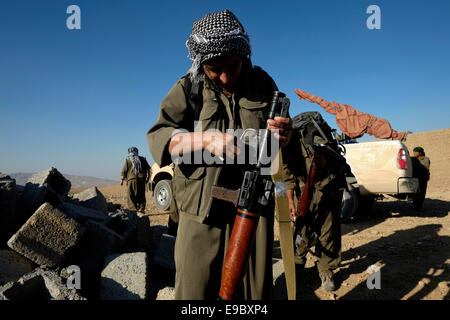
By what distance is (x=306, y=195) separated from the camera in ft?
11.5

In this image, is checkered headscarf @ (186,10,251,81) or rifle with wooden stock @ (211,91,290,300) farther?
checkered headscarf @ (186,10,251,81)

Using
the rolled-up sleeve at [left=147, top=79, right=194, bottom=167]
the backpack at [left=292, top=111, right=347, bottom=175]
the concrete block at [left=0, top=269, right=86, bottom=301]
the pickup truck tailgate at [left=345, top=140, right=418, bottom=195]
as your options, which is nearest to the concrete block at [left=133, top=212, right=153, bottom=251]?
the concrete block at [left=0, top=269, right=86, bottom=301]

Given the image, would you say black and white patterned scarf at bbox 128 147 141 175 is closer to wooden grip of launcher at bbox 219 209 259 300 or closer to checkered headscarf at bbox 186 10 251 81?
checkered headscarf at bbox 186 10 251 81

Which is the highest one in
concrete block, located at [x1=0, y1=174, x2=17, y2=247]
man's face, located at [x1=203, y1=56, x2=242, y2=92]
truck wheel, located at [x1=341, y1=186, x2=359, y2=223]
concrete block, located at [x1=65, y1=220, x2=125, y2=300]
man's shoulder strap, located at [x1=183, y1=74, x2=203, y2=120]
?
man's face, located at [x1=203, y1=56, x2=242, y2=92]

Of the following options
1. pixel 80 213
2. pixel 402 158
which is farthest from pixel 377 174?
pixel 80 213

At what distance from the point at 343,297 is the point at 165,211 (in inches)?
271

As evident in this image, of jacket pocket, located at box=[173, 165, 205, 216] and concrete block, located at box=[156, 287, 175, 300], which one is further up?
jacket pocket, located at box=[173, 165, 205, 216]

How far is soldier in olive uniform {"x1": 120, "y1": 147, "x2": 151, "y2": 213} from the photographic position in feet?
28.3

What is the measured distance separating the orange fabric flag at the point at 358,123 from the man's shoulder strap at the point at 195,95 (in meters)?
11.2

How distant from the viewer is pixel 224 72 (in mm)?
1538

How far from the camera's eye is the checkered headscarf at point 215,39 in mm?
1479

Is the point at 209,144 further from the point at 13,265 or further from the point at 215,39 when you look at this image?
the point at 13,265
